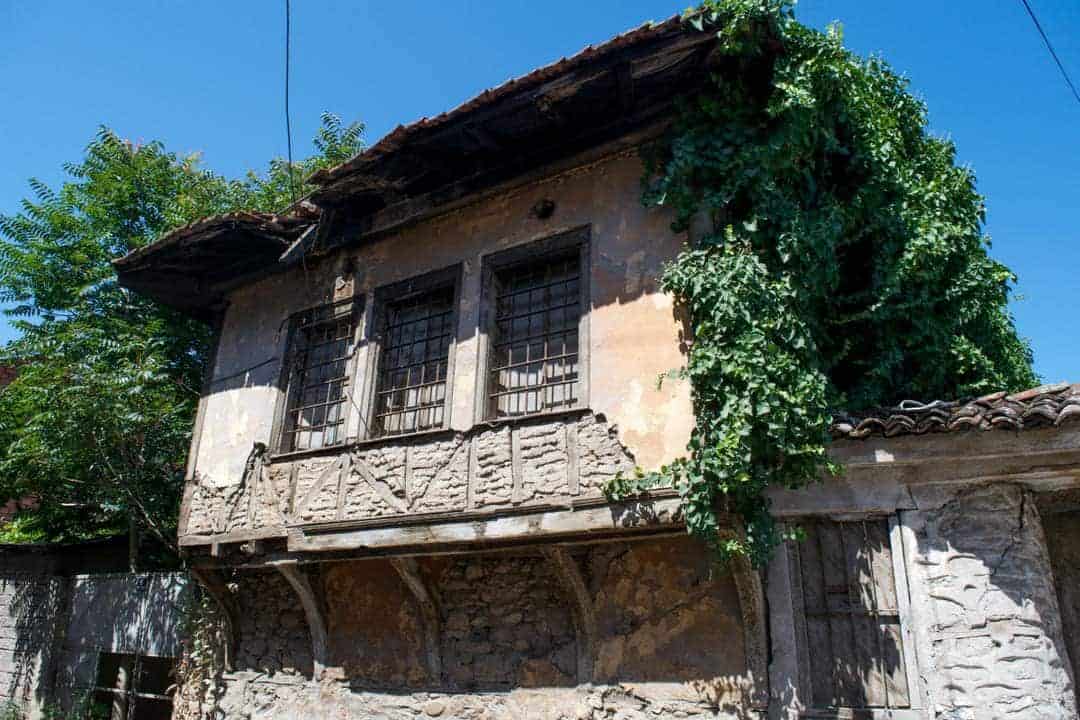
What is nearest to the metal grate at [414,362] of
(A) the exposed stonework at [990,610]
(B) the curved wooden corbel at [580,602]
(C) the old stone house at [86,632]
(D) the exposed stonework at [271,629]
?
(B) the curved wooden corbel at [580,602]

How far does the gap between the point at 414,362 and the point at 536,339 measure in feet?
4.99

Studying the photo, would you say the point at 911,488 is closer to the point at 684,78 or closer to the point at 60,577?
the point at 684,78

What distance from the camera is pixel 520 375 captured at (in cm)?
777

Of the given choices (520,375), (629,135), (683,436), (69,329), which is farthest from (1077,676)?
(69,329)

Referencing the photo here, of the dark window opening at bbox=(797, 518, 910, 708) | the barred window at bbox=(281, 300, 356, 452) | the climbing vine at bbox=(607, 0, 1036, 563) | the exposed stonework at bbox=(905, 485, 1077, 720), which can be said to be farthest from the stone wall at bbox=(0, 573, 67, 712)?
the exposed stonework at bbox=(905, 485, 1077, 720)

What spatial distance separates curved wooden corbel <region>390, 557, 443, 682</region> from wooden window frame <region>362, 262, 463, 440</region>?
3.97ft

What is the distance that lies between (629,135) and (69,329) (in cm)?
869

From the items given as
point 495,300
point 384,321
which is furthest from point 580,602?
point 384,321

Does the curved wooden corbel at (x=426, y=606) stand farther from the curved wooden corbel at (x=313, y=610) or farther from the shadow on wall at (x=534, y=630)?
the curved wooden corbel at (x=313, y=610)

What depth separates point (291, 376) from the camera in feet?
31.2

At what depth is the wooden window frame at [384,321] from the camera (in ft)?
26.2

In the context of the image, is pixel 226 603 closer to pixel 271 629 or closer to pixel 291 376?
pixel 271 629

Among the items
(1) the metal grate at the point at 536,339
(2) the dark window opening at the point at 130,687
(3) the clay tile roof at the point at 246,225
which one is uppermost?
(3) the clay tile roof at the point at 246,225

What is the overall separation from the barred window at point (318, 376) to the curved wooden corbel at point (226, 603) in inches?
67.7
